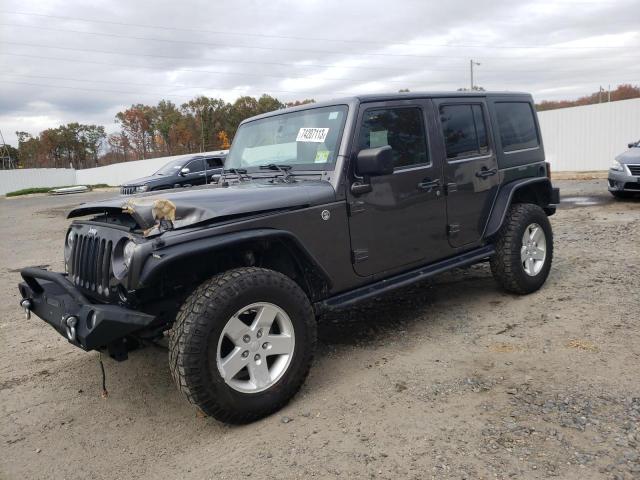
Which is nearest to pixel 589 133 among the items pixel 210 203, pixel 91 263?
pixel 210 203

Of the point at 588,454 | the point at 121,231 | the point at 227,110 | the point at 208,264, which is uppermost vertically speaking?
the point at 227,110

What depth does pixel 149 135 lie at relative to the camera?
63875 millimetres

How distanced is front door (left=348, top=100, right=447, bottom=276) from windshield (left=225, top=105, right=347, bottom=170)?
0.64 feet

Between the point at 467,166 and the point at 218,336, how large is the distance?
2695 millimetres

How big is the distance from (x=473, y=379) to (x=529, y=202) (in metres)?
2.70

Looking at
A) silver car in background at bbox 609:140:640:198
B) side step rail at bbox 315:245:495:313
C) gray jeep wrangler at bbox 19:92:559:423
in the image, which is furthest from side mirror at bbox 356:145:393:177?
Result: silver car in background at bbox 609:140:640:198

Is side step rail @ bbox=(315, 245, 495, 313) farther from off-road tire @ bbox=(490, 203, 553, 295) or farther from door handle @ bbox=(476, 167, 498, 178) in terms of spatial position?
door handle @ bbox=(476, 167, 498, 178)

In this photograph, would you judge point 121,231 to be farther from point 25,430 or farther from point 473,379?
point 473,379

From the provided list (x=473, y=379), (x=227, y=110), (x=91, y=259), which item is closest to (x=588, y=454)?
(x=473, y=379)

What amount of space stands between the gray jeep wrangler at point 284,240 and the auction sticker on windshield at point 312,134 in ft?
0.04

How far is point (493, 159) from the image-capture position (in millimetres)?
4719

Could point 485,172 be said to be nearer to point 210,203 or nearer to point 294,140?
point 294,140

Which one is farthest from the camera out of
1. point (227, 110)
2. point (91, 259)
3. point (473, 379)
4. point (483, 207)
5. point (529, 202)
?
point (227, 110)

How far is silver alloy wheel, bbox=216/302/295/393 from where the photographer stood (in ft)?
9.55
